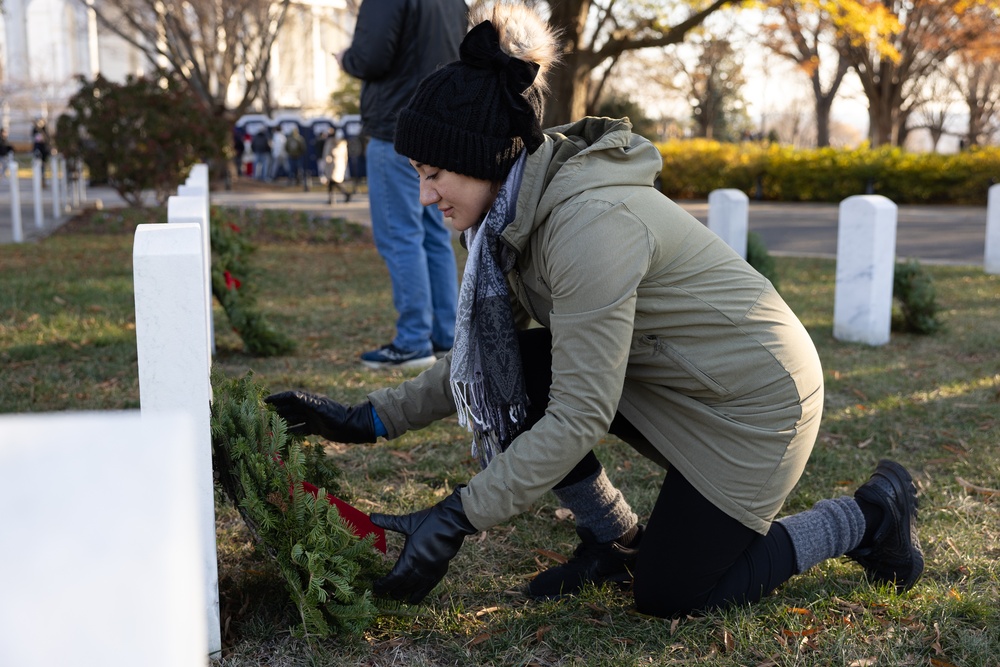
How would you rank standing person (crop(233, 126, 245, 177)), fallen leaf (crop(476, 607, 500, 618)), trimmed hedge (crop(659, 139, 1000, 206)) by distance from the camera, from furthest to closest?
standing person (crop(233, 126, 245, 177)) < trimmed hedge (crop(659, 139, 1000, 206)) < fallen leaf (crop(476, 607, 500, 618))

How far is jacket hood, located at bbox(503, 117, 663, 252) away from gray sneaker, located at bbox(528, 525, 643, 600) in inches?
37.3

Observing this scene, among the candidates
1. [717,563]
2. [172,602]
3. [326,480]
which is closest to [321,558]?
[326,480]

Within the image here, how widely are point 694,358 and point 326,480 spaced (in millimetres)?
1068

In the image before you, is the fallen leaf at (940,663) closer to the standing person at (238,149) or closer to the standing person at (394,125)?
the standing person at (394,125)

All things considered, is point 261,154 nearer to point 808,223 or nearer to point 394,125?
point 808,223

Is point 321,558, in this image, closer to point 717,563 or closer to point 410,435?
point 717,563

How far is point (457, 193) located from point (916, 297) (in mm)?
4787

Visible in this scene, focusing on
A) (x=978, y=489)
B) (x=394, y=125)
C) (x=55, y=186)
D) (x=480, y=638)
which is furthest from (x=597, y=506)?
(x=55, y=186)

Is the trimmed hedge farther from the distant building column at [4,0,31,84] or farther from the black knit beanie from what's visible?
the distant building column at [4,0,31,84]

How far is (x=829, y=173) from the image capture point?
20469mm

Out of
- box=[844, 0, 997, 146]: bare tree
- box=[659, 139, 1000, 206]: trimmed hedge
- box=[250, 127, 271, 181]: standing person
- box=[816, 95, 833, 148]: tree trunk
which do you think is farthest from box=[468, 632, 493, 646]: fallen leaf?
box=[816, 95, 833, 148]: tree trunk

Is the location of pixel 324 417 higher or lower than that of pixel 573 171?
lower

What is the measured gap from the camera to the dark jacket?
500 centimetres

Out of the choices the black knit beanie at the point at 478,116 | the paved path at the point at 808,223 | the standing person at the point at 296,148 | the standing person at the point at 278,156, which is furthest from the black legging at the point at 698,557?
the standing person at the point at 278,156
